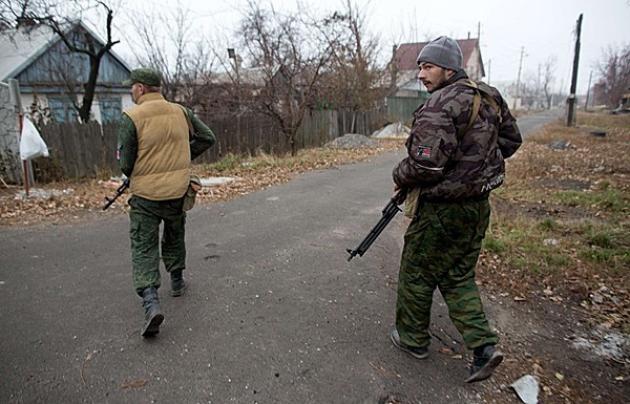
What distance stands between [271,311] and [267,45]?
12.3 meters

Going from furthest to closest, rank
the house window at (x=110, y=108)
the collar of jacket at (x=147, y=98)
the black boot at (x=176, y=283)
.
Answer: the house window at (x=110, y=108)
the black boot at (x=176, y=283)
the collar of jacket at (x=147, y=98)

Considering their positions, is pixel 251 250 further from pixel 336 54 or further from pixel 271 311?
pixel 336 54

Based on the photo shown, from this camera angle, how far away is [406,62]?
27703mm

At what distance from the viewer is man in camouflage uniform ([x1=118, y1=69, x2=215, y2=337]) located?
3000 mm

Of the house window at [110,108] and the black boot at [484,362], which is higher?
the house window at [110,108]

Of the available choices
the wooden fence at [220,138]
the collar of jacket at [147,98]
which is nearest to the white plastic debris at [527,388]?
A: the collar of jacket at [147,98]

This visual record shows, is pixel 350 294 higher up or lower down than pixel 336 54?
lower down

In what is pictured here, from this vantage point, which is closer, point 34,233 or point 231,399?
point 231,399

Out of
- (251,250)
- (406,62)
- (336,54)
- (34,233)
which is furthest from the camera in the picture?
(406,62)

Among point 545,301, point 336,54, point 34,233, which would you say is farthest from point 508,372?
point 336,54

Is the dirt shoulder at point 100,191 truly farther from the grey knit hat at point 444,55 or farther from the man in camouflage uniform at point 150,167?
the grey knit hat at point 444,55

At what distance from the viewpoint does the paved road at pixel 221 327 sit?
2.41 m

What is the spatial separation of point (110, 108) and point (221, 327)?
21.7m

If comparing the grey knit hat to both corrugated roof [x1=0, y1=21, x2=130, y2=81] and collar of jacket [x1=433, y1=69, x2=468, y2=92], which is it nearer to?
collar of jacket [x1=433, y1=69, x2=468, y2=92]
